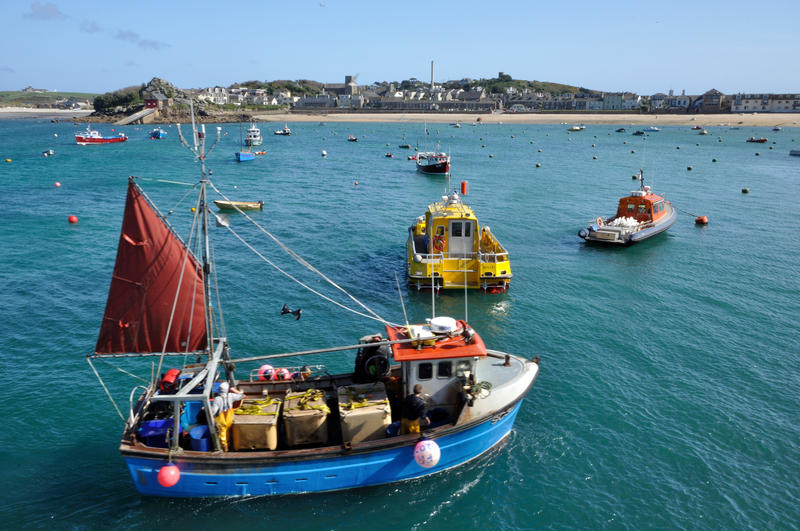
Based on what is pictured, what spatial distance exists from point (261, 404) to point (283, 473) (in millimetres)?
2180

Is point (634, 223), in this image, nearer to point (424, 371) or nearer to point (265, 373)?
point (424, 371)

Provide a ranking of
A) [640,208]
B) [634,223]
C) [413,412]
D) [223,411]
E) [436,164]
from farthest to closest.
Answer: [436,164] → [640,208] → [634,223] → [413,412] → [223,411]

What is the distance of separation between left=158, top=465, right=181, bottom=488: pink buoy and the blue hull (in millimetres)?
269

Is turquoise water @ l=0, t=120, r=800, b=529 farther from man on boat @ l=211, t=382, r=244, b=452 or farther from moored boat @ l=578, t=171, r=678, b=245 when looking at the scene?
man on boat @ l=211, t=382, r=244, b=452

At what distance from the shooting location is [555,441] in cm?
1845

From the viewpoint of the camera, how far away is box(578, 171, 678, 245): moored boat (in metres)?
42.6

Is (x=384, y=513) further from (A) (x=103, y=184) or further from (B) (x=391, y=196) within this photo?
(A) (x=103, y=184)

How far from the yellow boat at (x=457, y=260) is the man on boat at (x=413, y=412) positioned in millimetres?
15841

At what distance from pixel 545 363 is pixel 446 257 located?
10.3 meters

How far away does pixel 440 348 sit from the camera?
53.5ft

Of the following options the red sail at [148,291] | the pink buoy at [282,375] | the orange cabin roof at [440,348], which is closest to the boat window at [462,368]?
the orange cabin roof at [440,348]

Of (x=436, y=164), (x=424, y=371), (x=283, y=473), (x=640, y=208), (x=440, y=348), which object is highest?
(x=436, y=164)

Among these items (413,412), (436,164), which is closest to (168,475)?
(413,412)

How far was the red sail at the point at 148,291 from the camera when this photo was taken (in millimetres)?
15250
